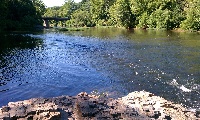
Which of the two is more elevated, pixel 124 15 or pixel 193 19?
pixel 124 15

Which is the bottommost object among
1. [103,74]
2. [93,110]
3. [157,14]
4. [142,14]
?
[103,74]

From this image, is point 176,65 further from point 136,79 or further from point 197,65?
point 136,79

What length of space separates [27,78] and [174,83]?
14.3m

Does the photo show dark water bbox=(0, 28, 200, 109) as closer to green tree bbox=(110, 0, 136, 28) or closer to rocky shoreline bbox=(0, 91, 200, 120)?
rocky shoreline bbox=(0, 91, 200, 120)

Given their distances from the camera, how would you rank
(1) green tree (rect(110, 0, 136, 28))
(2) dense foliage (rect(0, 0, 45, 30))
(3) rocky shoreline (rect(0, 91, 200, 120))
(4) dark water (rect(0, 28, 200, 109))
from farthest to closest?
(1) green tree (rect(110, 0, 136, 28)) < (2) dense foliage (rect(0, 0, 45, 30)) < (4) dark water (rect(0, 28, 200, 109)) < (3) rocky shoreline (rect(0, 91, 200, 120))

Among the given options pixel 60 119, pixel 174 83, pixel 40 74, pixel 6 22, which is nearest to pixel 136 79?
pixel 174 83

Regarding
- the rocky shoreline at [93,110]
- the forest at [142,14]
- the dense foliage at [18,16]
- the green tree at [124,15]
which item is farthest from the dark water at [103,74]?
the green tree at [124,15]

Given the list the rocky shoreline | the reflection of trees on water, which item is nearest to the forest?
the reflection of trees on water

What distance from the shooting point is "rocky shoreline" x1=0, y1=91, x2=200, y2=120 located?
509 inches

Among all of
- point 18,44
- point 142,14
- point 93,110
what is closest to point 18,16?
point 142,14

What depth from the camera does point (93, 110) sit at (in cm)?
1384

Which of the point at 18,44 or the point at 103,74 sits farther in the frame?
the point at 18,44

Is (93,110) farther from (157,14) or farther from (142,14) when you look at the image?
(142,14)

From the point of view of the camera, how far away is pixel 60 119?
12836 mm
